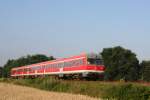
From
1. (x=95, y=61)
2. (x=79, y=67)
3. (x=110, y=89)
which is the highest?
(x=95, y=61)

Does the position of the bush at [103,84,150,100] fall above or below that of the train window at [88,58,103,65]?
below

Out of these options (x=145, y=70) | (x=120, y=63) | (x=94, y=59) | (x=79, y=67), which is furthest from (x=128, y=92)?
(x=120, y=63)

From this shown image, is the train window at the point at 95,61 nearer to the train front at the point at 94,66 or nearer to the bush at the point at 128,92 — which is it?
the train front at the point at 94,66

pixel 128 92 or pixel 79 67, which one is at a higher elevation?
pixel 79 67

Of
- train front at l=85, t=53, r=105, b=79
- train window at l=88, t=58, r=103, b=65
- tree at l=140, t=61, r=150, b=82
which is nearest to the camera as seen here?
train front at l=85, t=53, r=105, b=79

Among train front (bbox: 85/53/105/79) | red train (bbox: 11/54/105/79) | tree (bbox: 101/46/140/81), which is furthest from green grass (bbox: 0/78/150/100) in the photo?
tree (bbox: 101/46/140/81)

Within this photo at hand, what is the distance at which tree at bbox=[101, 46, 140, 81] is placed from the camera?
69062mm

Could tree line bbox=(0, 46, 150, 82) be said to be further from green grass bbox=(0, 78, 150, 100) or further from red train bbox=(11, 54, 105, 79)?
green grass bbox=(0, 78, 150, 100)

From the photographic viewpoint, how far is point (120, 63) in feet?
246

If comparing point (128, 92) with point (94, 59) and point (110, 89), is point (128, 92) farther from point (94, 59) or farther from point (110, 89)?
point (94, 59)

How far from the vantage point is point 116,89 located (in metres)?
21.8

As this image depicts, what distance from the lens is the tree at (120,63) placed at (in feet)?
227

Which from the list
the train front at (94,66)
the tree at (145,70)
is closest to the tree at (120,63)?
the tree at (145,70)

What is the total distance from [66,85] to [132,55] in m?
48.3
